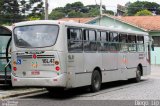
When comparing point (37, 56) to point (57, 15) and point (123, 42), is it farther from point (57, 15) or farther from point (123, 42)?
point (57, 15)

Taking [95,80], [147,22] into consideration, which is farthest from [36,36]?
[147,22]

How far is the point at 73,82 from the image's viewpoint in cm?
1609

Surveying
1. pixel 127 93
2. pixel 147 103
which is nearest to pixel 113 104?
pixel 147 103

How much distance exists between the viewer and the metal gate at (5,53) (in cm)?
1800

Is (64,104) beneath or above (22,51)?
beneath

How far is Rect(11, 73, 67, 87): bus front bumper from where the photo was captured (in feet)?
50.5

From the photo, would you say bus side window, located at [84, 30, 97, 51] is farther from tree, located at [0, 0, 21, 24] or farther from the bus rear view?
tree, located at [0, 0, 21, 24]

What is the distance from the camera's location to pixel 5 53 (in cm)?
1864

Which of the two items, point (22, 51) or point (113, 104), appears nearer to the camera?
point (113, 104)

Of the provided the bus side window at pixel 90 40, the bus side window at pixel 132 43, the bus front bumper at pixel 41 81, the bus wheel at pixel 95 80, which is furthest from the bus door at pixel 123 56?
the bus front bumper at pixel 41 81

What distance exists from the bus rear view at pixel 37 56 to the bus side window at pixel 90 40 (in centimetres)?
194

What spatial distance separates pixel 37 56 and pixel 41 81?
915 mm

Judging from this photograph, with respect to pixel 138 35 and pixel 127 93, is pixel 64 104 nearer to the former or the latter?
pixel 127 93

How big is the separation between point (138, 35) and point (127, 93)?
7.16 meters
